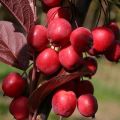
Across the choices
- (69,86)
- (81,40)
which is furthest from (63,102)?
(81,40)

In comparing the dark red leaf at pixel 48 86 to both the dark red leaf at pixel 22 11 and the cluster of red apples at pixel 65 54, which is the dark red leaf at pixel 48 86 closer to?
the cluster of red apples at pixel 65 54

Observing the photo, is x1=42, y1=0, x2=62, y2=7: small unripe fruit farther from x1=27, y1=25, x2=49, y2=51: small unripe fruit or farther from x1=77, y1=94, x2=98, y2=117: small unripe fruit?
x1=77, y1=94, x2=98, y2=117: small unripe fruit

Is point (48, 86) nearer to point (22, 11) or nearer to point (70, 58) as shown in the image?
→ point (70, 58)

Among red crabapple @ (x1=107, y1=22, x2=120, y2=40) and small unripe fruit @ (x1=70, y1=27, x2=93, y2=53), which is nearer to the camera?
small unripe fruit @ (x1=70, y1=27, x2=93, y2=53)

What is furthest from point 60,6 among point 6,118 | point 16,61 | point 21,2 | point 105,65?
point 105,65

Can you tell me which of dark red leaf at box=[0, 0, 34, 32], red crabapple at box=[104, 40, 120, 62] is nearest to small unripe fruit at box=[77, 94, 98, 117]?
red crabapple at box=[104, 40, 120, 62]

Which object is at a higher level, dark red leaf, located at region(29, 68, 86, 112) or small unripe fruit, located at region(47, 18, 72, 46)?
small unripe fruit, located at region(47, 18, 72, 46)

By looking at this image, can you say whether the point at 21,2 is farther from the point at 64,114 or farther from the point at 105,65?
the point at 105,65
